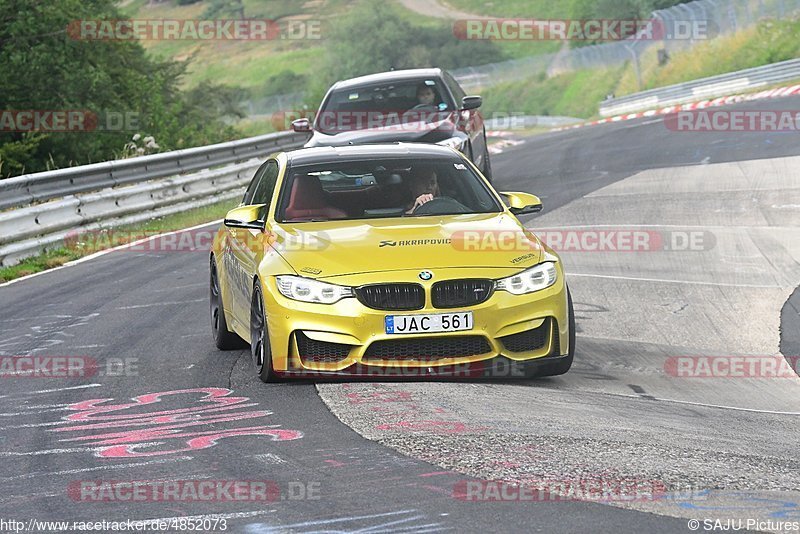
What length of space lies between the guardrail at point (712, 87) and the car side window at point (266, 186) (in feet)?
104

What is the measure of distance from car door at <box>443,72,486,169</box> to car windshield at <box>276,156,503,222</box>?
756 centimetres

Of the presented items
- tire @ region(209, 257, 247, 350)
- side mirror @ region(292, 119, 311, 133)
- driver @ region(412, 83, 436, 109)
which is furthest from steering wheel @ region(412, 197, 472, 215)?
side mirror @ region(292, 119, 311, 133)

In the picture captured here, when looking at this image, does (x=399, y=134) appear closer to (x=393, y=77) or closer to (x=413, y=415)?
(x=393, y=77)

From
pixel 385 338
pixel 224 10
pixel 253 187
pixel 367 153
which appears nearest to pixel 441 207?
pixel 367 153

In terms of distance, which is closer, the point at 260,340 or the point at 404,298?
the point at 404,298

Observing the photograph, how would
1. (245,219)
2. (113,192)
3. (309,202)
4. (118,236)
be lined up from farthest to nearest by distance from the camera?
(113,192) < (118,236) < (309,202) < (245,219)

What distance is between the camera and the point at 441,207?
9.55 meters

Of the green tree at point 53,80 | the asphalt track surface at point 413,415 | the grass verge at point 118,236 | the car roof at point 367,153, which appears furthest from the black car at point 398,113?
the green tree at point 53,80

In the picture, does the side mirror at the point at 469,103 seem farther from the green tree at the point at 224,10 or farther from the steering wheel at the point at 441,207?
the green tree at the point at 224,10

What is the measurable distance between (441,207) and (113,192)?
1112 cm

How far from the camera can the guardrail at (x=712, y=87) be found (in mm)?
40281

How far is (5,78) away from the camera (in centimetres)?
2959

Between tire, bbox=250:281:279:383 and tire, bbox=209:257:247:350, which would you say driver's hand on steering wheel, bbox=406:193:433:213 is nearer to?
tire, bbox=250:281:279:383

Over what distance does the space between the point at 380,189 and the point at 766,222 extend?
26.4 feet
